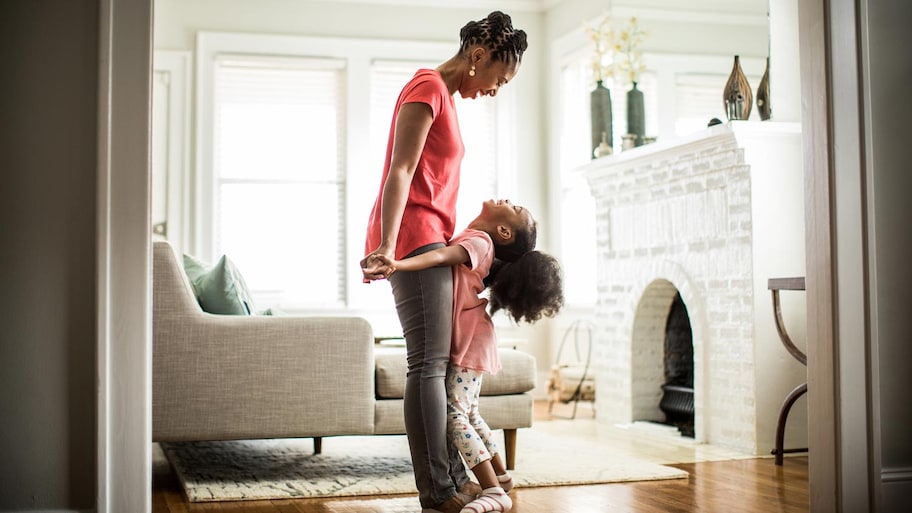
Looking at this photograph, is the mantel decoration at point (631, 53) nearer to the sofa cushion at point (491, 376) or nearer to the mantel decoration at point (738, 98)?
the mantel decoration at point (738, 98)

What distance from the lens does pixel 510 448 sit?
374cm

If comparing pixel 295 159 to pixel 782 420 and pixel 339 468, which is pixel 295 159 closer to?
pixel 339 468

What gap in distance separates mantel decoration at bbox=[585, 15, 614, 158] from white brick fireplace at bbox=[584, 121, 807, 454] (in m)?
0.35

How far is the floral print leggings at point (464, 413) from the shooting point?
2.68 meters

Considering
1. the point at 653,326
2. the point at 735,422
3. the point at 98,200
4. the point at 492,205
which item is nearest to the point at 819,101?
the point at 492,205

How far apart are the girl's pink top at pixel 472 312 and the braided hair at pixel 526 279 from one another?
0.12 m

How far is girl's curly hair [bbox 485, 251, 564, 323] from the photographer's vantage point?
2879 mm

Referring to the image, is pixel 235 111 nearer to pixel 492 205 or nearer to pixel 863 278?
pixel 492 205

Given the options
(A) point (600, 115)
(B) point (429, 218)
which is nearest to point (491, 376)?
(B) point (429, 218)

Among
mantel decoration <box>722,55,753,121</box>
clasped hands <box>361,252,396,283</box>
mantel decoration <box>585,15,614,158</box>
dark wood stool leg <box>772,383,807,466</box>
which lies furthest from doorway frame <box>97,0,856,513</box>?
mantel decoration <box>585,15,614,158</box>

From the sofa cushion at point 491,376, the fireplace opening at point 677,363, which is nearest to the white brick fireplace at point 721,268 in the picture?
the fireplace opening at point 677,363

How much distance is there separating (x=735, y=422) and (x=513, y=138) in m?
3.24

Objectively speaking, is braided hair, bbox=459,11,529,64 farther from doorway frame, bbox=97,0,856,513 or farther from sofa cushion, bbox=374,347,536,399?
sofa cushion, bbox=374,347,536,399

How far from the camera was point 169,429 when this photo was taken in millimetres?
3258
